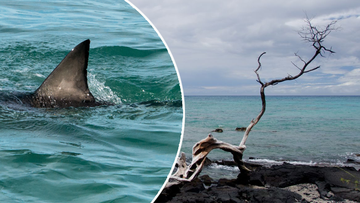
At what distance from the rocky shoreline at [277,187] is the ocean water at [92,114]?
240 inches

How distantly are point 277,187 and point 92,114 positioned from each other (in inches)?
407

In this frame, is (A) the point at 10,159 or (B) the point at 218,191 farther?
(B) the point at 218,191

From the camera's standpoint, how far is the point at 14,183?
248 centimetres

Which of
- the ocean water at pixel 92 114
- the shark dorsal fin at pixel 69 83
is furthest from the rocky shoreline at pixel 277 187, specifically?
the shark dorsal fin at pixel 69 83

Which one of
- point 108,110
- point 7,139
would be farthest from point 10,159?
point 108,110

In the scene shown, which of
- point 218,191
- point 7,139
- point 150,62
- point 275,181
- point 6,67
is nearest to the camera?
point 7,139

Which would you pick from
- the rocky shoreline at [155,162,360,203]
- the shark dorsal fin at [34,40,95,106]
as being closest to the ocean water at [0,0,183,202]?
the shark dorsal fin at [34,40,95,106]

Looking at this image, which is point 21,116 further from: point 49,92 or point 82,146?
point 82,146

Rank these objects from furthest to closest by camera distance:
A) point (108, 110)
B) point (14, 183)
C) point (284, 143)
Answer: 1. point (284, 143)
2. point (108, 110)
3. point (14, 183)

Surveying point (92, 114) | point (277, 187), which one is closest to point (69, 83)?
point (92, 114)

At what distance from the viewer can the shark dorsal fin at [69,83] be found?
15.3 feet

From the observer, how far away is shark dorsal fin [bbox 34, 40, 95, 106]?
4.67 metres

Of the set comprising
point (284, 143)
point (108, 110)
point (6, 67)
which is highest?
point (6, 67)

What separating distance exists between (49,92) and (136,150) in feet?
8.11
